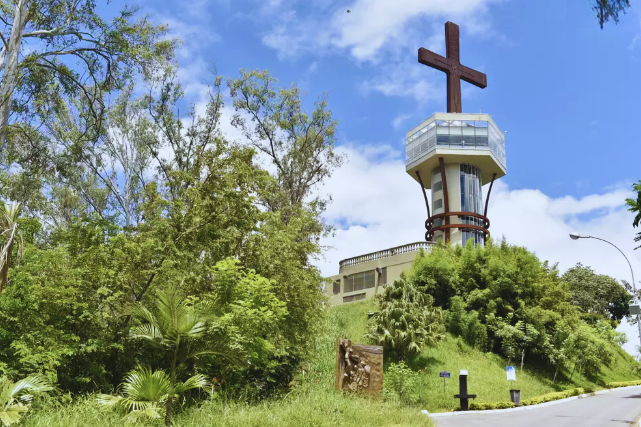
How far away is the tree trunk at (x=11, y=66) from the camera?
13.1 meters

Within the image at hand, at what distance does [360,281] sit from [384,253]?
2905 mm

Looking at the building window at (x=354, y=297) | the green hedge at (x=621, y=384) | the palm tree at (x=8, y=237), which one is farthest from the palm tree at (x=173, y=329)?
the green hedge at (x=621, y=384)

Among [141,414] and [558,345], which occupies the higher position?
[558,345]

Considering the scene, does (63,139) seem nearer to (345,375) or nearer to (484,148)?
(345,375)

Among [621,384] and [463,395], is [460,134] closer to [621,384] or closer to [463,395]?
[621,384]

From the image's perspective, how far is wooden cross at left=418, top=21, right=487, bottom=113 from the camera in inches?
A: 1789

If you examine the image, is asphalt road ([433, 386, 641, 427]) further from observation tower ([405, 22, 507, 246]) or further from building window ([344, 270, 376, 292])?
observation tower ([405, 22, 507, 246])

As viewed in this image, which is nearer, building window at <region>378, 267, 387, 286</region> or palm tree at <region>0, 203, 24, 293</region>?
palm tree at <region>0, 203, 24, 293</region>

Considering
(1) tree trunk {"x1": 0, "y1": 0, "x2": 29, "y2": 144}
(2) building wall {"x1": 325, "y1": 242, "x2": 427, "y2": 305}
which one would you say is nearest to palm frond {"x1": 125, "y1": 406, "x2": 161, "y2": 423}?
(1) tree trunk {"x1": 0, "y1": 0, "x2": 29, "y2": 144}

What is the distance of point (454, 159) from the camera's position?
43.7 meters

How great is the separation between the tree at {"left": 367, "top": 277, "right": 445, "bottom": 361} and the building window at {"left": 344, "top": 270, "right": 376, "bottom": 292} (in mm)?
11187

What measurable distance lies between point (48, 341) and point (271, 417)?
5129 millimetres

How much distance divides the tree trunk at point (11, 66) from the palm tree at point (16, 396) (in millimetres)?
6567

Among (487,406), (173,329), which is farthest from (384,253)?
(173,329)
